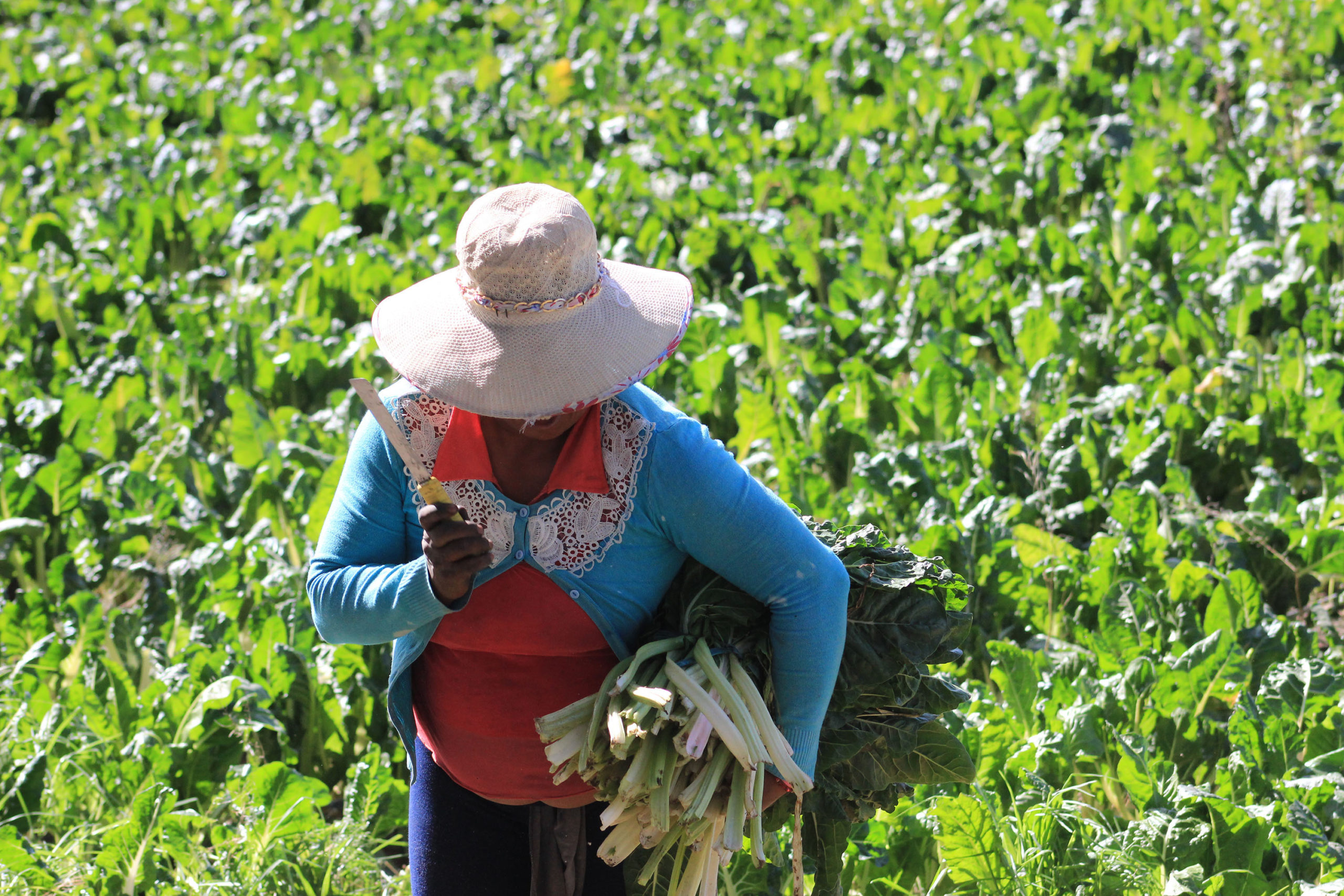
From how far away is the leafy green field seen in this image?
2.80 metres

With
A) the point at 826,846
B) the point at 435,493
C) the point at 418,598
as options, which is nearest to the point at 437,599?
the point at 418,598

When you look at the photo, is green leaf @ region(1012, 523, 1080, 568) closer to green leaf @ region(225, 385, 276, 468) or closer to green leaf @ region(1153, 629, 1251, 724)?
green leaf @ region(1153, 629, 1251, 724)

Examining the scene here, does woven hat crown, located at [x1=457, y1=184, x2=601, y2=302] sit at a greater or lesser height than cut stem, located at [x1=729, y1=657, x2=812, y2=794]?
greater

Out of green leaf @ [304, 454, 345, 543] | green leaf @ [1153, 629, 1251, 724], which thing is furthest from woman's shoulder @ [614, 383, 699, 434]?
green leaf @ [304, 454, 345, 543]

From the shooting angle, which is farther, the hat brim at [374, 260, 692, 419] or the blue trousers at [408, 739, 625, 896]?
the blue trousers at [408, 739, 625, 896]

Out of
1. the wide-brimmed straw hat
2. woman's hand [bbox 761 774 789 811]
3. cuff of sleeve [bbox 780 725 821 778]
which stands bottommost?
woman's hand [bbox 761 774 789 811]

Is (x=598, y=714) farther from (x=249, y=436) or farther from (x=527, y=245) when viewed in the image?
(x=249, y=436)

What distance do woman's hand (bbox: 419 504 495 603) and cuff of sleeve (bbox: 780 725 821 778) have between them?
1.65 feet

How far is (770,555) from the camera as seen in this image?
1775 mm

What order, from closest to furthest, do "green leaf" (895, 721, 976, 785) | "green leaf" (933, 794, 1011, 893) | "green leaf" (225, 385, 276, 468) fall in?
"green leaf" (895, 721, 976, 785), "green leaf" (933, 794, 1011, 893), "green leaf" (225, 385, 276, 468)

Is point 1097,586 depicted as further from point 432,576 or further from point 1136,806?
point 432,576

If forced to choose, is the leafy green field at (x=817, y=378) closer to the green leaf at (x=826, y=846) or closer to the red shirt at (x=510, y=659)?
the green leaf at (x=826, y=846)

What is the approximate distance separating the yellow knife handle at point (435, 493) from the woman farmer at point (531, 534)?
0.06ft

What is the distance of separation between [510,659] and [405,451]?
15.4 inches
